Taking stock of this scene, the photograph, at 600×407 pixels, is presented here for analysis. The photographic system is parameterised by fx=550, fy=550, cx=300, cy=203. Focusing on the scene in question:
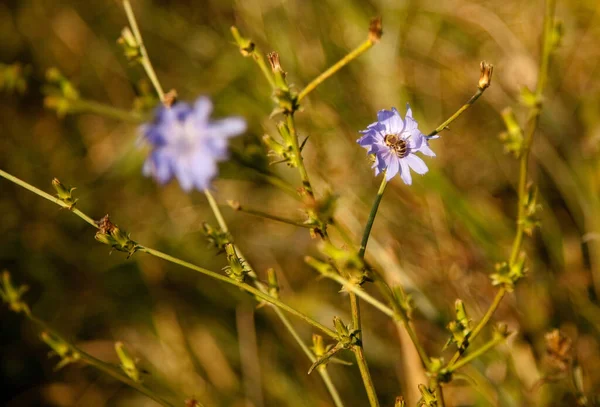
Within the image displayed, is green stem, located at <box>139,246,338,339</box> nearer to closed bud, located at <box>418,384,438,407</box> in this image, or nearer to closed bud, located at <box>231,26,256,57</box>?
closed bud, located at <box>418,384,438,407</box>

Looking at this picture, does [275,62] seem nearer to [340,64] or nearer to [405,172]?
[340,64]

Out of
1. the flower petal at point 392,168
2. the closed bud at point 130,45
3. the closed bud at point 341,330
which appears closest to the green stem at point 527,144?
the flower petal at point 392,168

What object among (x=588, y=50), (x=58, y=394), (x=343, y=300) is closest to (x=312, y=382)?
(x=343, y=300)

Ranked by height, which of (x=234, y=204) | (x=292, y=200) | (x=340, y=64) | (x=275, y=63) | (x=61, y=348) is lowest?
(x=61, y=348)

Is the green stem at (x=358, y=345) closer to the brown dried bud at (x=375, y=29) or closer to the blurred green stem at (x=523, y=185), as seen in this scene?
the blurred green stem at (x=523, y=185)

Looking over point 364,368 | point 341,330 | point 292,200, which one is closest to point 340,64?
point 341,330

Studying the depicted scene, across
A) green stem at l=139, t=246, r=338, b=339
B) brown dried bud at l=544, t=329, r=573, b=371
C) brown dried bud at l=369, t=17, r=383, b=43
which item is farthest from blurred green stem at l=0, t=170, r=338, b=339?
brown dried bud at l=544, t=329, r=573, b=371
